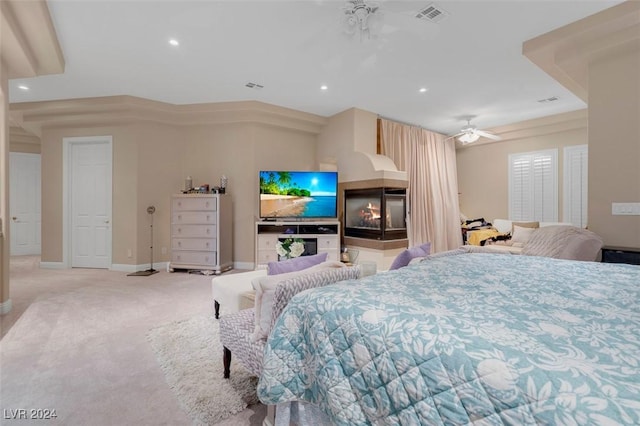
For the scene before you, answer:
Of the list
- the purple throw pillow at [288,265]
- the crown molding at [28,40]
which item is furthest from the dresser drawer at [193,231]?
the purple throw pillow at [288,265]

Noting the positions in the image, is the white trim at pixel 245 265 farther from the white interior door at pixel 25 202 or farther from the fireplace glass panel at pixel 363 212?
the white interior door at pixel 25 202

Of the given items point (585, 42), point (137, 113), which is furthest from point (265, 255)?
point (585, 42)

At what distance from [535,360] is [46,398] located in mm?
2381

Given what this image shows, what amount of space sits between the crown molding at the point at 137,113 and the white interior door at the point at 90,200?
1.36 ft

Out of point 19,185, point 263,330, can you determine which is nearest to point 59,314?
point 263,330

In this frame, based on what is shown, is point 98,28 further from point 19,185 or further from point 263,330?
point 19,185

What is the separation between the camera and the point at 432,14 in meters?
2.55

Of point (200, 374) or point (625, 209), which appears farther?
point (625, 209)

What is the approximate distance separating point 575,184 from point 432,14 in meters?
4.54

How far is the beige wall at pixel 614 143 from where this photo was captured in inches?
102

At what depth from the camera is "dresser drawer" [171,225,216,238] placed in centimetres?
465

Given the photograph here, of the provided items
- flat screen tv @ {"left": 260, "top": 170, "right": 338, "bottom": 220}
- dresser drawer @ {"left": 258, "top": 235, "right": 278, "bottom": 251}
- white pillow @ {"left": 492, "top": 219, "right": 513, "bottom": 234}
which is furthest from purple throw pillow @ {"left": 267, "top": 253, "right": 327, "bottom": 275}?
white pillow @ {"left": 492, "top": 219, "right": 513, "bottom": 234}

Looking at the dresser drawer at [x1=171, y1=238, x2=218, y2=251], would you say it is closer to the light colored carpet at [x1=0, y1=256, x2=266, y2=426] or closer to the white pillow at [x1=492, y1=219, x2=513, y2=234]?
the light colored carpet at [x1=0, y1=256, x2=266, y2=426]

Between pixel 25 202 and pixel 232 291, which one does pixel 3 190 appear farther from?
pixel 25 202
